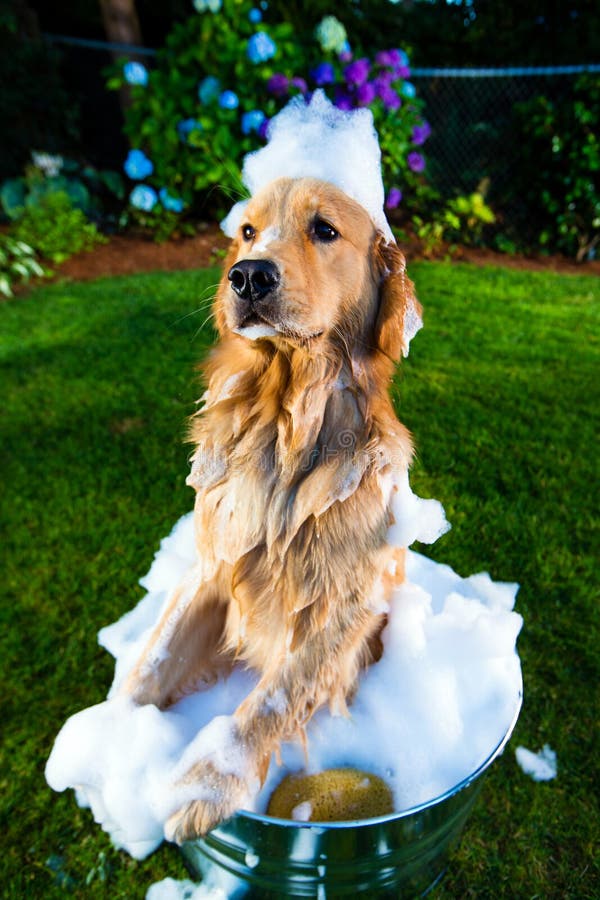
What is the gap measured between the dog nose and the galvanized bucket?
1192 millimetres

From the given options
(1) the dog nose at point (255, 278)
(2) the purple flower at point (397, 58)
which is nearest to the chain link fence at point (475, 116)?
(2) the purple flower at point (397, 58)

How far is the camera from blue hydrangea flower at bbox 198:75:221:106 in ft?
19.2

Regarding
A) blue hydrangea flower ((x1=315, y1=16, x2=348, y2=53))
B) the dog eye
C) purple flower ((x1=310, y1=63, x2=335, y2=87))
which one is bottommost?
the dog eye

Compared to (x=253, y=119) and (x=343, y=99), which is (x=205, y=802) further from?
(x=343, y=99)

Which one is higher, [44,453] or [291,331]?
[291,331]

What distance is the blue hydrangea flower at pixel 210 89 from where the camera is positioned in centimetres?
586

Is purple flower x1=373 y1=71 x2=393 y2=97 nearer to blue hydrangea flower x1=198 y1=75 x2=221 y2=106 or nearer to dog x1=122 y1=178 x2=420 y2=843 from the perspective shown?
blue hydrangea flower x1=198 y1=75 x2=221 y2=106

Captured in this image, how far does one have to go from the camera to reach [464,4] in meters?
7.38

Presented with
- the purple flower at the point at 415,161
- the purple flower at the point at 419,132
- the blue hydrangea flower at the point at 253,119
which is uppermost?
the purple flower at the point at 419,132

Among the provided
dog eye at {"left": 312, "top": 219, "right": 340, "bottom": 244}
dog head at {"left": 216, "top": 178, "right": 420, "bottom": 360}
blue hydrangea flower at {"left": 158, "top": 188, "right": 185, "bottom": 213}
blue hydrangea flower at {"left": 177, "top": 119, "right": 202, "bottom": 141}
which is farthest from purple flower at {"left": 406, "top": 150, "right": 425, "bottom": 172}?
dog eye at {"left": 312, "top": 219, "right": 340, "bottom": 244}

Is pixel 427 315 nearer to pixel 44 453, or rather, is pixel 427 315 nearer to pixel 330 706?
pixel 44 453

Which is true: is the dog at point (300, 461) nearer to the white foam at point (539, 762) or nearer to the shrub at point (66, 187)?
the white foam at point (539, 762)

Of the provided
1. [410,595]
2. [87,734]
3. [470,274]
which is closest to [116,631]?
[87,734]

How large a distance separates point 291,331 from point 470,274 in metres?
5.13
